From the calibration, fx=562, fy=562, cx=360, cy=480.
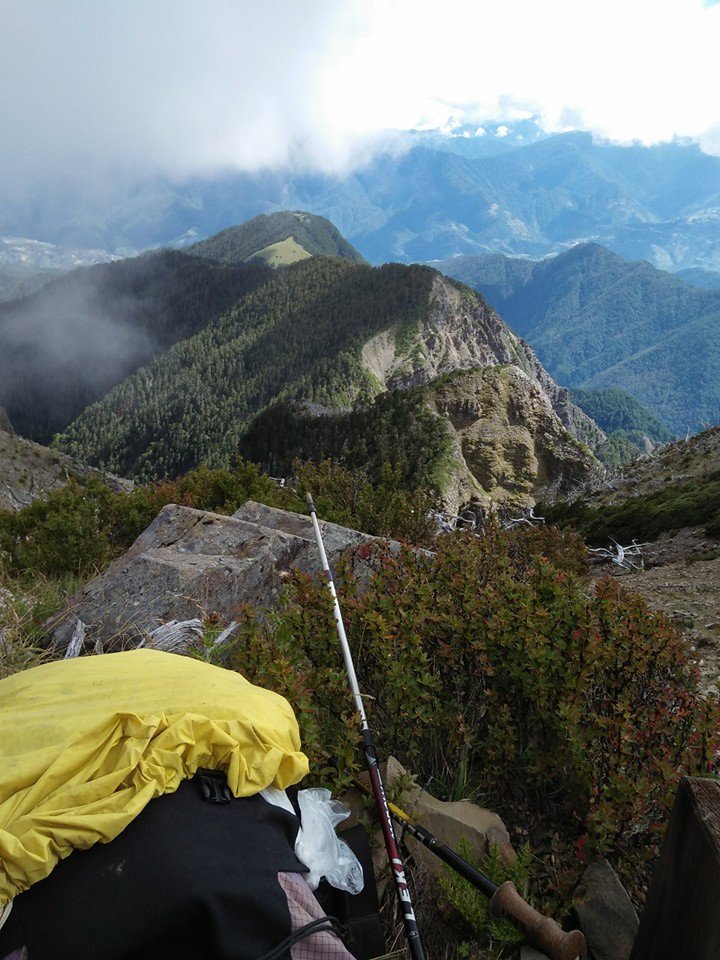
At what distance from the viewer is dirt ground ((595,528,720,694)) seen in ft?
17.4

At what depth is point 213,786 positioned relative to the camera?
74.4 inches

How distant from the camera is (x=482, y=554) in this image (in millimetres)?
4824

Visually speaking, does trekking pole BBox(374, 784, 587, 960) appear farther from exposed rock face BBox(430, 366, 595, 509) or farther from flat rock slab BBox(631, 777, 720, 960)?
exposed rock face BBox(430, 366, 595, 509)

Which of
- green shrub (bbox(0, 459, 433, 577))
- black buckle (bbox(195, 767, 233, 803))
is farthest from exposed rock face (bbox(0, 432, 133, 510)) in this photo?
black buckle (bbox(195, 767, 233, 803))

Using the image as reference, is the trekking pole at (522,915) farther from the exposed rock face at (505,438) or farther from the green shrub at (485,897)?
the exposed rock face at (505,438)

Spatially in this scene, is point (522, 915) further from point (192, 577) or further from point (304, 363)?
point (304, 363)

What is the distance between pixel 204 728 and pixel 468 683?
6.22 feet

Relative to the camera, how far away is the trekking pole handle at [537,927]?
2.02 meters

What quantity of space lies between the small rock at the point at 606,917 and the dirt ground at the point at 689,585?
7.60ft

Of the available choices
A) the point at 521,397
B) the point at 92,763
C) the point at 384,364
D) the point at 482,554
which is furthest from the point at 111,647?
the point at 384,364

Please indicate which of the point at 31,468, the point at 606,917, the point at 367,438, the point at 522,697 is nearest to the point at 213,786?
the point at 606,917

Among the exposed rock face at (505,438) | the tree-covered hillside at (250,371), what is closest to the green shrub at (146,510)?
the exposed rock face at (505,438)

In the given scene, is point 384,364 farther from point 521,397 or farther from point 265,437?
point 521,397

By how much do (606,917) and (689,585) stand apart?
21.8 ft
